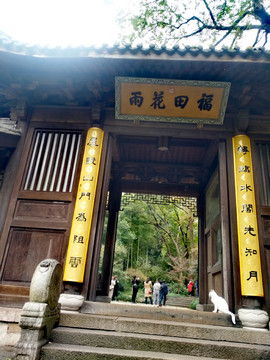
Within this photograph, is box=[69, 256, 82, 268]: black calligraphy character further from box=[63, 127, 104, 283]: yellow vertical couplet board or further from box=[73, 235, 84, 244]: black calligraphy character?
box=[73, 235, 84, 244]: black calligraphy character

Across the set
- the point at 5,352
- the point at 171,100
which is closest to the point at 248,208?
the point at 171,100

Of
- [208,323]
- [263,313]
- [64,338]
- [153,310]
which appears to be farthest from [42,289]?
[263,313]

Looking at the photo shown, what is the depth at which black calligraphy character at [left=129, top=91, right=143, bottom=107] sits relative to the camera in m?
5.19

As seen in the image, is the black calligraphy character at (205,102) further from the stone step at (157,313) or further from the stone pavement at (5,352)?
the stone pavement at (5,352)

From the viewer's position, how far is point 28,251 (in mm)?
4801

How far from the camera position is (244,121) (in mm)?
5316

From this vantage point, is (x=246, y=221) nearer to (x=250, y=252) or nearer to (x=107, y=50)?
(x=250, y=252)

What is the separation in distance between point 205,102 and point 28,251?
Result: 4.40m

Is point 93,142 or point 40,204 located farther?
point 93,142

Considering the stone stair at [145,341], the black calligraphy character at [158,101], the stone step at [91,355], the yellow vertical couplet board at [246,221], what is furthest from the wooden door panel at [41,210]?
the yellow vertical couplet board at [246,221]

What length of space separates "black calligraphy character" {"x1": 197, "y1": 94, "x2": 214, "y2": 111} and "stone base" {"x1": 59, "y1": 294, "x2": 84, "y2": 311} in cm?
415

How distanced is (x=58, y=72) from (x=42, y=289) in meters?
3.87

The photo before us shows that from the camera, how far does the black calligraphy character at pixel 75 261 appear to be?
447cm

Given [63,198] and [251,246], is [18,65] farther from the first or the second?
[251,246]
